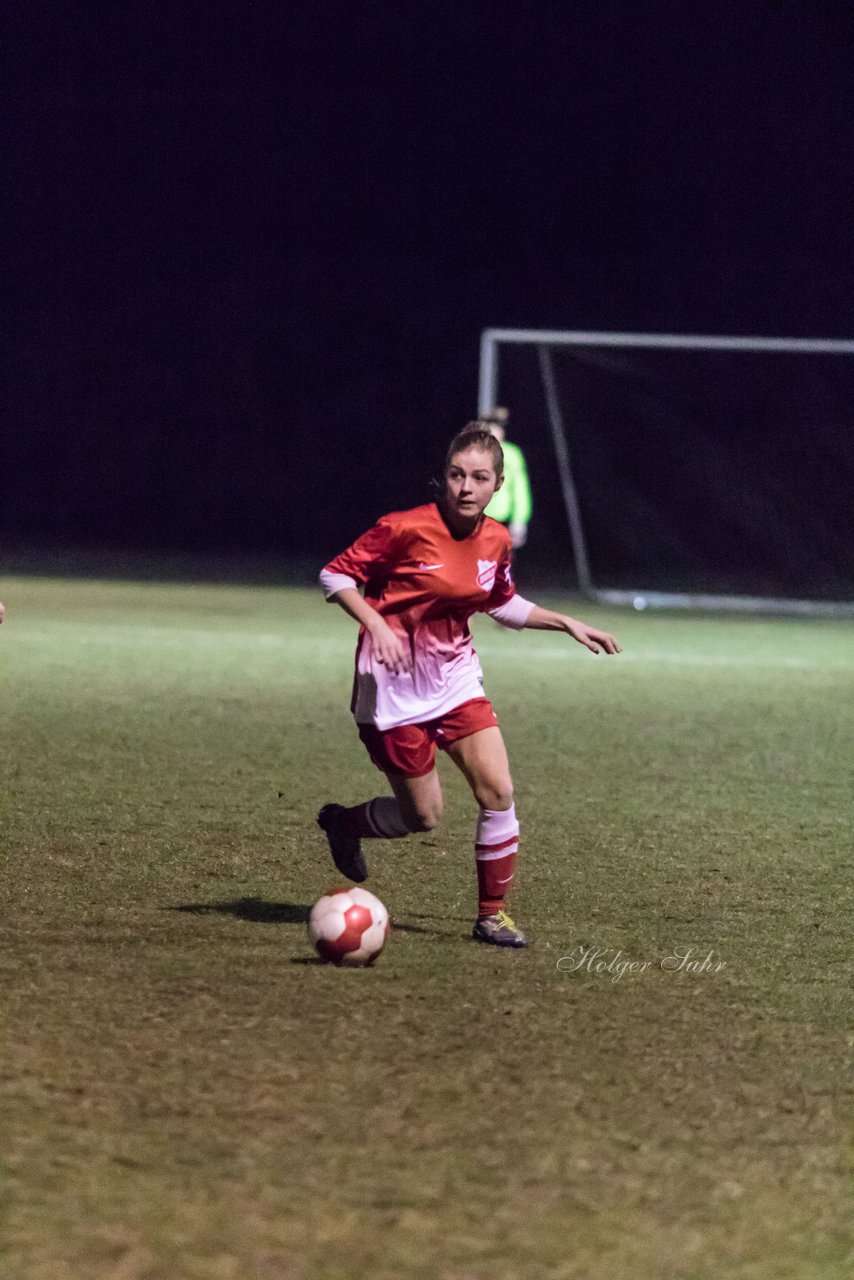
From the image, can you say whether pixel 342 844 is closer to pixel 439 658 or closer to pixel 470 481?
pixel 439 658

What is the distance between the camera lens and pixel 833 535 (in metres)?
21.1

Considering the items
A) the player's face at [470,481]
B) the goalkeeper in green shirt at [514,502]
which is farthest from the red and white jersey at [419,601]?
the goalkeeper in green shirt at [514,502]

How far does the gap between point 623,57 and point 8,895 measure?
22665mm

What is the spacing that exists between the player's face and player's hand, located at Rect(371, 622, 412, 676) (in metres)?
0.43

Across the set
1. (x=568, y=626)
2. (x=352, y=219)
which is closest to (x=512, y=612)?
(x=568, y=626)

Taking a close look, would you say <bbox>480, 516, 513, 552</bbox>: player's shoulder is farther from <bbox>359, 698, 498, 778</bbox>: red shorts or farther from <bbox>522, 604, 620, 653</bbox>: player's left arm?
<bbox>359, 698, 498, 778</bbox>: red shorts

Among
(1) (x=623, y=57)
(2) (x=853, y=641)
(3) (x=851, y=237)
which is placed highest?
(1) (x=623, y=57)

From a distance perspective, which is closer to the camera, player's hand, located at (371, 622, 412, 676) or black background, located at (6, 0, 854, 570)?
player's hand, located at (371, 622, 412, 676)

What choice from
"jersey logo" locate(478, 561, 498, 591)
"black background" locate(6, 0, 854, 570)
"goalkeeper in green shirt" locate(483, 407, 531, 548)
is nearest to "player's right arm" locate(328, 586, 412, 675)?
"jersey logo" locate(478, 561, 498, 591)

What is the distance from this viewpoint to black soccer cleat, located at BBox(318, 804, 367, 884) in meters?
5.73

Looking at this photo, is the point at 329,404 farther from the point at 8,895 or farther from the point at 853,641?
the point at 8,895

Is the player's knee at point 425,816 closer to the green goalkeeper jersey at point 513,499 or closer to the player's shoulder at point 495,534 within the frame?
the player's shoulder at point 495,534

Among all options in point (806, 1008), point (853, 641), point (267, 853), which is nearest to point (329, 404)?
point (853, 641)

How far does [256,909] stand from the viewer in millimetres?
5516
